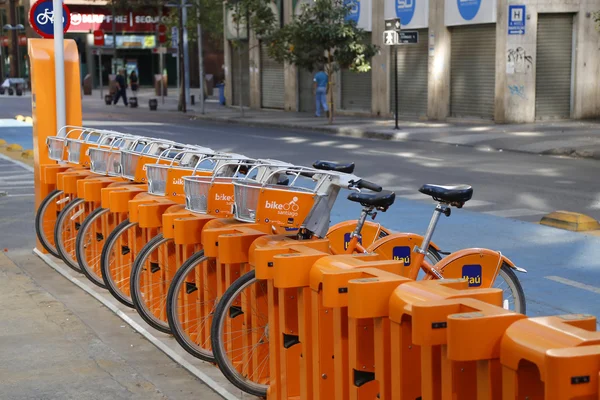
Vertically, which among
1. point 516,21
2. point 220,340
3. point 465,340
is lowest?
point 220,340

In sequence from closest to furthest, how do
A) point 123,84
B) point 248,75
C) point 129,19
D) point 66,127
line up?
point 66,127 → point 248,75 → point 123,84 → point 129,19

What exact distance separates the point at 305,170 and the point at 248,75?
1675 inches

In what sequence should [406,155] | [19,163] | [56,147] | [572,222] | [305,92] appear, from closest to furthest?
1. [56,147]
2. [572,222]
3. [19,163]
4. [406,155]
5. [305,92]

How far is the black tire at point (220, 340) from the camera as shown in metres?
5.56

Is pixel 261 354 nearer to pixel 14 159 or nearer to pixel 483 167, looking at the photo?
pixel 483 167

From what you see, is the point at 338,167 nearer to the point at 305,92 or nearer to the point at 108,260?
the point at 108,260

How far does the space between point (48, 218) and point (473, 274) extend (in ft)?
17.4

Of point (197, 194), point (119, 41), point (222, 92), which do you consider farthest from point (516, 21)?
point (119, 41)

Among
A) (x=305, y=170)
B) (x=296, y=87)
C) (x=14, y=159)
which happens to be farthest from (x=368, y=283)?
(x=296, y=87)

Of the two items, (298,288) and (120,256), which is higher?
(298,288)

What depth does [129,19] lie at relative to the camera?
8081cm

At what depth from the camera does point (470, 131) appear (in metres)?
27.6

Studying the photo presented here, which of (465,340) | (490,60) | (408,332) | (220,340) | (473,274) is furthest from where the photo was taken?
(490,60)

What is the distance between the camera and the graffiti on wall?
29516 mm
